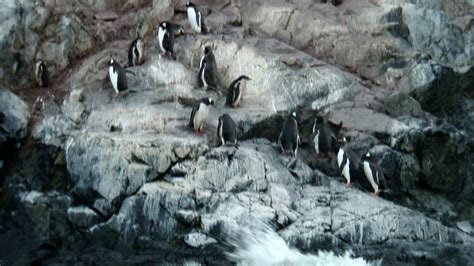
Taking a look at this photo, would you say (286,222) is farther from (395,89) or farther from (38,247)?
(395,89)

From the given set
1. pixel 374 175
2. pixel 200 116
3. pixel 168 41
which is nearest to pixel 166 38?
pixel 168 41

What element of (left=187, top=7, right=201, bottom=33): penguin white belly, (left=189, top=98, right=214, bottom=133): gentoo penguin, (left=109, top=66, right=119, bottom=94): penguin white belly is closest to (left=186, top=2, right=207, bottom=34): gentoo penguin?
(left=187, top=7, right=201, bottom=33): penguin white belly

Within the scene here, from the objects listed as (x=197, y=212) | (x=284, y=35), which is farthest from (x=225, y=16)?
(x=197, y=212)

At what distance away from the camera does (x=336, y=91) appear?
15055 mm

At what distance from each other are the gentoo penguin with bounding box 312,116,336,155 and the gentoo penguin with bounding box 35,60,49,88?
16.7ft

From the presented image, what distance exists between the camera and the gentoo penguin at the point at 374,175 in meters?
12.8

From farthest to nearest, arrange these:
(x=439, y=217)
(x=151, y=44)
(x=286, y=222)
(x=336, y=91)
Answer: (x=151, y=44)
(x=336, y=91)
(x=439, y=217)
(x=286, y=222)

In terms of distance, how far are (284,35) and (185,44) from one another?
82.7 inches

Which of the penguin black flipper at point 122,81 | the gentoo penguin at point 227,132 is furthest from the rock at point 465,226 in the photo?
the penguin black flipper at point 122,81

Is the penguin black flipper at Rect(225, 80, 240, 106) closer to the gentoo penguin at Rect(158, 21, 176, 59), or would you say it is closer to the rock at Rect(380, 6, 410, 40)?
the gentoo penguin at Rect(158, 21, 176, 59)

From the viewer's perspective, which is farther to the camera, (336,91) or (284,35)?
(284,35)

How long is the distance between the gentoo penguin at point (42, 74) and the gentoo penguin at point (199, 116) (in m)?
3.33

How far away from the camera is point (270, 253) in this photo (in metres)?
11.5

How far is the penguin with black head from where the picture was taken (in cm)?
1487
